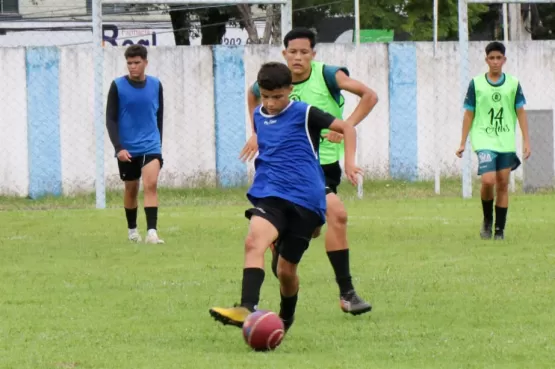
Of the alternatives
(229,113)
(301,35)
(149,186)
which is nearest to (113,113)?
(149,186)

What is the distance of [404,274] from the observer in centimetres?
1127

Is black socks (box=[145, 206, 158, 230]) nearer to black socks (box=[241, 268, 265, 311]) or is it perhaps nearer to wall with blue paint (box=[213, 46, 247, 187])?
black socks (box=[241, 268, 265, 311])

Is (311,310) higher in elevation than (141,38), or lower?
lower

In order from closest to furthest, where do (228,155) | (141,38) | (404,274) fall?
1. (404,274)
2. (228,155)
3. (141,38)

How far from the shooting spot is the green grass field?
24.6ft

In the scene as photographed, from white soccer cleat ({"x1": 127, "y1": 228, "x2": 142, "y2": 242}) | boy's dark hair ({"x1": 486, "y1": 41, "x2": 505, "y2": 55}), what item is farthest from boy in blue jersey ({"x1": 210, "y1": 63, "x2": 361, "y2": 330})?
white soccer cleat ({"x1": 127, "y1": 228, "x2": 142, "y2": 242})

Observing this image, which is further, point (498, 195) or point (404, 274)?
point (498, 195)

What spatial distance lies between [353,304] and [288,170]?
3.87 feet

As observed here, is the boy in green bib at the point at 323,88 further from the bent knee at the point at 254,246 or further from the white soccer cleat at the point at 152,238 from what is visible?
the white soccer cleat at the point at 152,238

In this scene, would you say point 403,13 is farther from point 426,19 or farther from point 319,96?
point 319,96

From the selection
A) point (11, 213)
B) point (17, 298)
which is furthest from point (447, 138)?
point (17, 298)

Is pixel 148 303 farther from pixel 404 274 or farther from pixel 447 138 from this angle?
pixel 447 138

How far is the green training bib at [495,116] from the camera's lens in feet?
47.2

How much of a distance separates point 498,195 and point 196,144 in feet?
29.1
